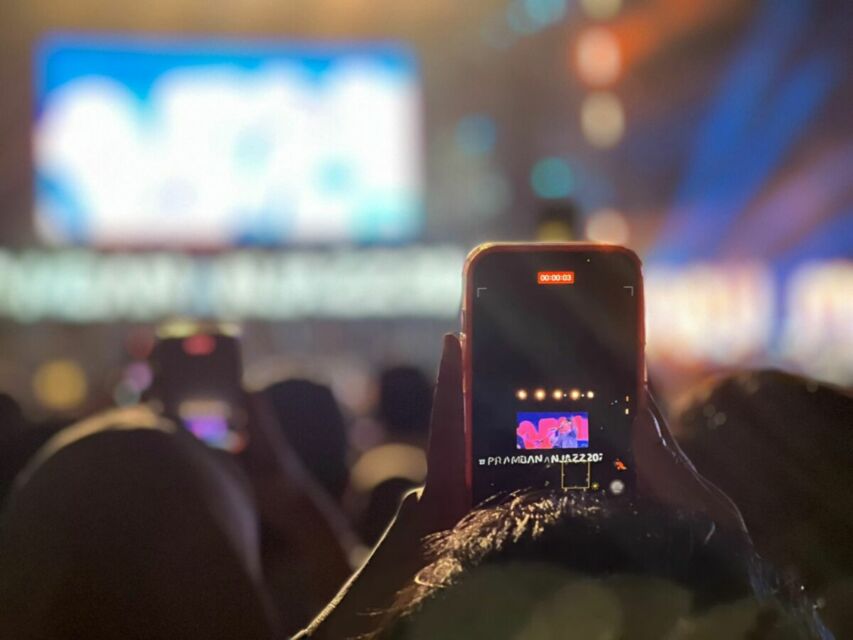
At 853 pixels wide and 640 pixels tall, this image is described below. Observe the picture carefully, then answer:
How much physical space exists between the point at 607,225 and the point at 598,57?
4.22ft

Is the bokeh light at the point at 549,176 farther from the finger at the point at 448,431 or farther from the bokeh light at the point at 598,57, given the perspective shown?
the finger at the point at 448,431

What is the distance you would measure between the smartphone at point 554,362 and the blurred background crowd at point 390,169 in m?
5.63

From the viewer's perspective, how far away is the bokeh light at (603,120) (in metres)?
7.92

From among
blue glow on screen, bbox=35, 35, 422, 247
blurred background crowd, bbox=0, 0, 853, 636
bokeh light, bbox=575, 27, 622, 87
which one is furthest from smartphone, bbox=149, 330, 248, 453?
bokeh light, bbox=575, 27, 622, 87

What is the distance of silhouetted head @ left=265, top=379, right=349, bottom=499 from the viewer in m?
1.98

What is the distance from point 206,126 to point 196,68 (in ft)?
1.27

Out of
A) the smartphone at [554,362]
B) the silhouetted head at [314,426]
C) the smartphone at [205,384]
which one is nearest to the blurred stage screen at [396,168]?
the silhouetted head at [314,426]

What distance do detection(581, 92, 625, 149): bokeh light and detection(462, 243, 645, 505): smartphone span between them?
7302mm

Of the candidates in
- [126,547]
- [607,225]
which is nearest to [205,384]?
[126,547]

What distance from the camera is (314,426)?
6.50ft

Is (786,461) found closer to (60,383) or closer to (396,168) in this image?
(396,168)

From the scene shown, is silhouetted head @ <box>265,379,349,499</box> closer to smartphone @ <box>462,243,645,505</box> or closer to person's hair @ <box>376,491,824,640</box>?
smartphone @ <box>462,243,645,505</box>

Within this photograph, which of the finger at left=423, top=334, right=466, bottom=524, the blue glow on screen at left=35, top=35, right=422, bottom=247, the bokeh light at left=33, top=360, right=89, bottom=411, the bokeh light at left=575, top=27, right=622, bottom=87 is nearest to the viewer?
the finger at left=423, top=334, right=466, bottom=524

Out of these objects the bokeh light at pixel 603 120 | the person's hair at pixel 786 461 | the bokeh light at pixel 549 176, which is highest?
the bokeh light at pixel 603 120
